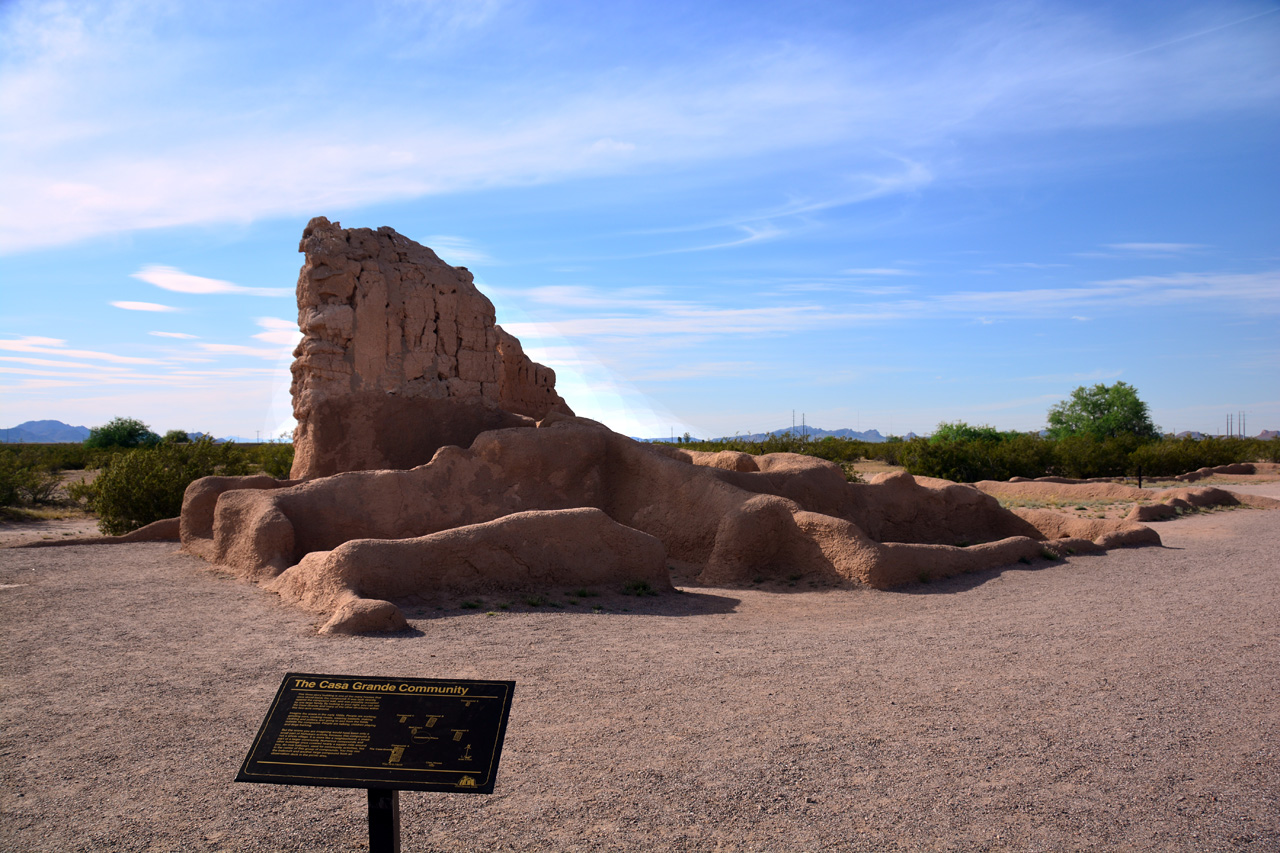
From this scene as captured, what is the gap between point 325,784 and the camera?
2811mm

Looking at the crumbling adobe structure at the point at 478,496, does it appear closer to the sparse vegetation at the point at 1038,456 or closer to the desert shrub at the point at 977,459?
the sparse vegetation at the point at 1038,456

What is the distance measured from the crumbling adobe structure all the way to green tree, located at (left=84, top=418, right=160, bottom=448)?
98.8 feet

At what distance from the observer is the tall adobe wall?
11.4m

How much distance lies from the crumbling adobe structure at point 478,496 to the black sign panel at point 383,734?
14.4ft

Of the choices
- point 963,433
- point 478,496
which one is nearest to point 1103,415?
point 963,433

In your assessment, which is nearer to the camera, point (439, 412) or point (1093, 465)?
point (439, 412)

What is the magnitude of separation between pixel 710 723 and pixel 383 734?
2.31 m

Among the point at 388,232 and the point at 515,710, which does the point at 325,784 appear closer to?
the point at 515,710

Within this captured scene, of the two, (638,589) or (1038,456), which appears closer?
(638,589)

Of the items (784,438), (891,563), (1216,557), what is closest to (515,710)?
(891,563)

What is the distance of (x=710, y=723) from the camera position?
15.6ft

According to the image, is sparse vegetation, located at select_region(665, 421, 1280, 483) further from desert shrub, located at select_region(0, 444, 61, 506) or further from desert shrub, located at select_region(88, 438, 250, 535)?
desert shrub, located at select_region(0, 444, 61, 506)

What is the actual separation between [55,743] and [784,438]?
106ft

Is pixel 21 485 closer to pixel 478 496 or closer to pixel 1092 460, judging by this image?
pixel 478 496
